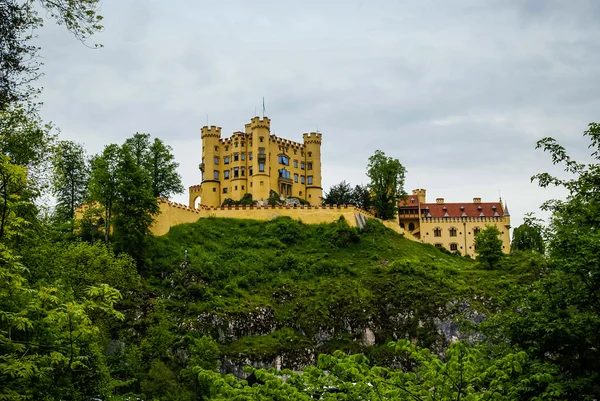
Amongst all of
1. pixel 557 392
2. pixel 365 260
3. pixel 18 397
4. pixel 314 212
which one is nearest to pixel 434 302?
pixel 365 260

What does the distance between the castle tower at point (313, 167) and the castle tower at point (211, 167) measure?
11.4m

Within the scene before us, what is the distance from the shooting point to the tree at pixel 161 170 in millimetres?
65250

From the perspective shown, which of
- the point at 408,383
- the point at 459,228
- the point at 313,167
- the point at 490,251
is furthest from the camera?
the point at 459,228

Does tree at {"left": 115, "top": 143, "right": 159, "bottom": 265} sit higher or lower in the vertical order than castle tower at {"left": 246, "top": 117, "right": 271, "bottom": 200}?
lower

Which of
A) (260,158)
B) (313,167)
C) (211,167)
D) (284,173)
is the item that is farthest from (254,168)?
(313,167)

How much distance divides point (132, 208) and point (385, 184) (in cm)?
3492

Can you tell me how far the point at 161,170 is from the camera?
6569cm

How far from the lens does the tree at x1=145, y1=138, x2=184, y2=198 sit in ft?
214

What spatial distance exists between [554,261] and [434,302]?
3013 cm

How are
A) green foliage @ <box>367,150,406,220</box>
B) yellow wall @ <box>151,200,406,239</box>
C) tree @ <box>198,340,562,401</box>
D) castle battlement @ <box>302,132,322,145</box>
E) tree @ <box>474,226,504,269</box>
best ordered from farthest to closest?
castle battlement @ <box>302,132,322,145</box>
green foliage @ <box>367,150,406,220</box>
yellow wall @ <box>151,200,406,239</box>
tree @ <box>474,226,504,269</box>
tree @ <box>198,340,562,401</box>

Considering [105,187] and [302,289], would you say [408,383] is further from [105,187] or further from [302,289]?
[105,187]

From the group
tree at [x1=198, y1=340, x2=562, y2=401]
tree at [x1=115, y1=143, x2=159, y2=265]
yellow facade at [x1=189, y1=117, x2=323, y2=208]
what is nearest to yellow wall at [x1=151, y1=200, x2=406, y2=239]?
yellow facade at [x1=189, y1=117, x2=323, y2=208]

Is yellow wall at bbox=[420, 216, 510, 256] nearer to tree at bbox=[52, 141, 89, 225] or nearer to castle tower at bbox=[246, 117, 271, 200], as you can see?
castle tower at bbox=[246, 117, 271, 200]

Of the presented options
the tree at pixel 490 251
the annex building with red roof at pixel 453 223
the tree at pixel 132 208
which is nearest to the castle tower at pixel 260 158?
the annex building with red roof at pixel 453 223
